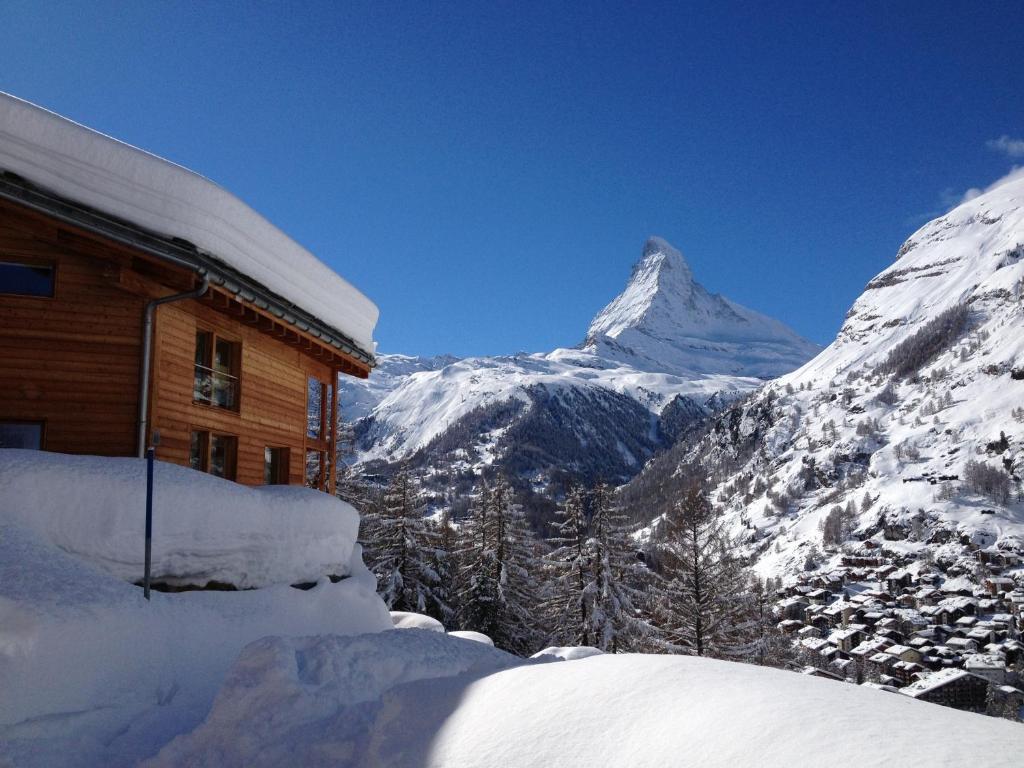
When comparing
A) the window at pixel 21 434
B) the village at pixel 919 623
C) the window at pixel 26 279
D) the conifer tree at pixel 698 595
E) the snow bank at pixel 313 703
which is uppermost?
the window at pixel 26 279

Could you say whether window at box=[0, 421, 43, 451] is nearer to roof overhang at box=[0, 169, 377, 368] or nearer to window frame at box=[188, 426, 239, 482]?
window frame at box=[188, 426, 239, 482]

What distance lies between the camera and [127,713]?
5918 millimetres

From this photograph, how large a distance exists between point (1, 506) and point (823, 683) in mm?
7496

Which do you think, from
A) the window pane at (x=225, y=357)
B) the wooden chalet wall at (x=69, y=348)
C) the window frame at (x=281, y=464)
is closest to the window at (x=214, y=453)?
the window pane at (x=225, y=357)

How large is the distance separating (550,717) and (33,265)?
9454mm

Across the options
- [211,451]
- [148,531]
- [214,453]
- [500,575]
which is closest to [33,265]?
[211,451]

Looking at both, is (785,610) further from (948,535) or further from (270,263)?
(270,263)

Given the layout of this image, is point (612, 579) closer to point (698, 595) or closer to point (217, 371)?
point (698, 595)

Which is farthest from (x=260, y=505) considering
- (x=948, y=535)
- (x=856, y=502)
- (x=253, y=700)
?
(x=856, y=502)

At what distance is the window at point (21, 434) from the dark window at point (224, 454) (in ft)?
9.83

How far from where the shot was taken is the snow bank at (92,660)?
211 inches

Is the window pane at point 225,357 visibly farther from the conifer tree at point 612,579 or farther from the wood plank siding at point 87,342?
the conifer tree at point 612,579

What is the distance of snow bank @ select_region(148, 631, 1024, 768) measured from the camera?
321 centimetres

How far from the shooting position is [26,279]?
9.70m
